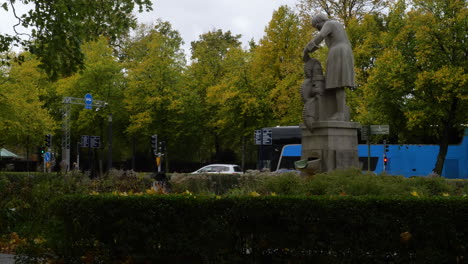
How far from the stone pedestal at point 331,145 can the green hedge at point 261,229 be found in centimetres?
676

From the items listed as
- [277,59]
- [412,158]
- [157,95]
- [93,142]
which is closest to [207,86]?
[157,95]

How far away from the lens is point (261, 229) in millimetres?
6820

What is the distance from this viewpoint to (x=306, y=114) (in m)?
14.0

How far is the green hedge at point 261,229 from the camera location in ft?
21.2

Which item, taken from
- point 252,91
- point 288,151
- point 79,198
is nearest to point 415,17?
point 288,151

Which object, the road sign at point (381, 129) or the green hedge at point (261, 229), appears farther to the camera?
the road sign at point (381, 129)

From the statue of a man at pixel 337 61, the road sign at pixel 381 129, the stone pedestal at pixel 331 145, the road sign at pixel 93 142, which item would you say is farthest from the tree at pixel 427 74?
the road sign at pixel 93 142

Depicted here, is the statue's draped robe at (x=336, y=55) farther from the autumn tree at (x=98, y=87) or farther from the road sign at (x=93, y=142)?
the autumn tree at (x=98, y=87)

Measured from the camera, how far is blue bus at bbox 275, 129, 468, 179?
33219 millimetres

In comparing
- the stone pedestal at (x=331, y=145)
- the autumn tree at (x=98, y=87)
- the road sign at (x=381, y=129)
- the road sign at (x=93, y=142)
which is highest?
the autumn tree at (x=98, y=87)

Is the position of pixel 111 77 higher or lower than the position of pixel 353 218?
higher

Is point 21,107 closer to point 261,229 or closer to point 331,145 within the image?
→ point 331,145

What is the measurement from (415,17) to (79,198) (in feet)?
82.5

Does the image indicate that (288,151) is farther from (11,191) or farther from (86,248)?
(86,248)
